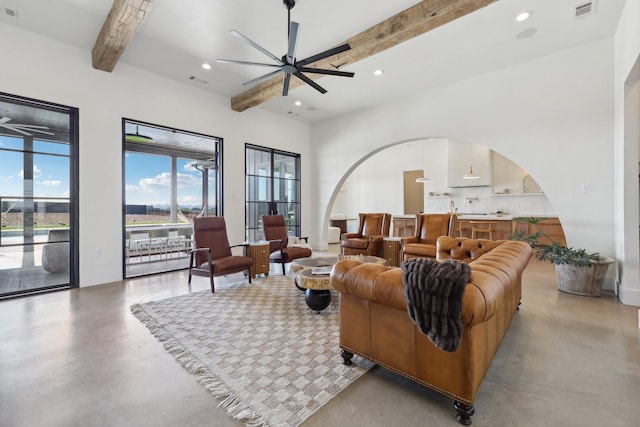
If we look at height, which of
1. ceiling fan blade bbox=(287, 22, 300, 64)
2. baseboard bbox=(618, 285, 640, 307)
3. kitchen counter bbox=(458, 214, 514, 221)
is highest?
ceiling fan blade bbox=(287, 22, 300, 64)

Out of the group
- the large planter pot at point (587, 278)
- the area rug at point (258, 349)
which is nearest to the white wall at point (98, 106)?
the area rug at point (258, 349)

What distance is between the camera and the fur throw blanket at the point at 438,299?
1.33 m

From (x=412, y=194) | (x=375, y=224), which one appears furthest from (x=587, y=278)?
(x=412, y=194)

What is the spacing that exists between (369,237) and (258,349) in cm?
366

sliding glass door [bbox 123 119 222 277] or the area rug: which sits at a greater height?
sliding glass door [bbox 123 119 222 277]

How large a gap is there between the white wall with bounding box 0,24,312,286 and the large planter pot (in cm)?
628

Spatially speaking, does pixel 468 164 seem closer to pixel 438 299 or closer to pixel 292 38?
pixel 292 38

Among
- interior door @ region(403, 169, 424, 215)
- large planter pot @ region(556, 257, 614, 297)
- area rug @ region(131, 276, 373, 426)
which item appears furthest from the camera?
interior door @ region(403, 169, 424, 215)

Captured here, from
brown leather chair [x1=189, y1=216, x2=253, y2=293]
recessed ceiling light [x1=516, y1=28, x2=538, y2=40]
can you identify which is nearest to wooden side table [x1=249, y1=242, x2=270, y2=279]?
brown leather chair [x1=189, y1=216, x2=253, y2=293]

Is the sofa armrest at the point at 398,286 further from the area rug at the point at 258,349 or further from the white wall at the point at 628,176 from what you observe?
the white wall at the point at 628,176

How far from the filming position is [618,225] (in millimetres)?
3551

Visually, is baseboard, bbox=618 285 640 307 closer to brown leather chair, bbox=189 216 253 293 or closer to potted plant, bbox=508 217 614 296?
potted plant, bbox=508 217 614 296

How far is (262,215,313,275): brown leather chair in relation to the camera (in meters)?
4.76

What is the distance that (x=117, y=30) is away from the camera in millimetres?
3301
